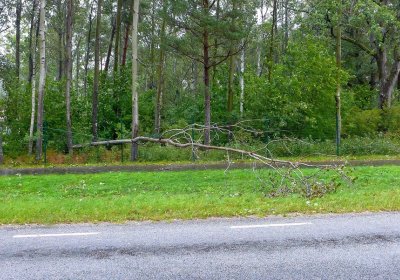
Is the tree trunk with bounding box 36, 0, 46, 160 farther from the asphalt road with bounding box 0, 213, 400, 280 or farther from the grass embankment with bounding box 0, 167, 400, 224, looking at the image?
the asphalt road with bounding box 0, 213, 400, 280

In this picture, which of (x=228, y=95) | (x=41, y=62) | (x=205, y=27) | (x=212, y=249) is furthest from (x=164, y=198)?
(x=228, y=95)

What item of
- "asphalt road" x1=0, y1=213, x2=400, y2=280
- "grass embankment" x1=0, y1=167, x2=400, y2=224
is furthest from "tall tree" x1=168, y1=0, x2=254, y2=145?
"asphalt road" x1=0, y1=213, x2=400, y2=280

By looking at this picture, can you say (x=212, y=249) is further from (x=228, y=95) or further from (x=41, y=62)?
(x=228, y=95)

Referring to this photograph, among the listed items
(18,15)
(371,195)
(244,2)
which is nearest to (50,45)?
(18,15)

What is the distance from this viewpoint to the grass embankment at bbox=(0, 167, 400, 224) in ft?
28.1

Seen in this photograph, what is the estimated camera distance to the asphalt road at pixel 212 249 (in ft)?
16.4

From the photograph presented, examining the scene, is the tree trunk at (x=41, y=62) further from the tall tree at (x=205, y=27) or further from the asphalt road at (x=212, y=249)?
the asphalt road at (x=212, y=249)

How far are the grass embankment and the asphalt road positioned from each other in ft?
2.29

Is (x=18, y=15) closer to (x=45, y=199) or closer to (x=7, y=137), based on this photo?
(x=7, y=137)

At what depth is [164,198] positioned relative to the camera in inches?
397

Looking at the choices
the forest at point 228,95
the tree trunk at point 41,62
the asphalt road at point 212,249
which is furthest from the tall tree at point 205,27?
the asphalt road at point 212,249

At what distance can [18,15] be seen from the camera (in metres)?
31.2

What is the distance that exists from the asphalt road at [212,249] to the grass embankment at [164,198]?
70 centimetres

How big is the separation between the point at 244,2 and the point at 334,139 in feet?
26.2
